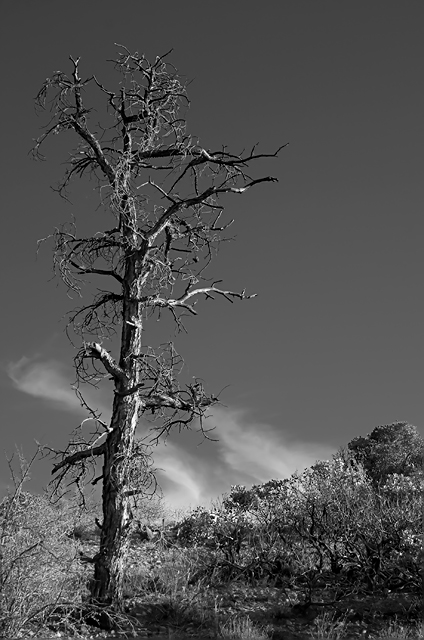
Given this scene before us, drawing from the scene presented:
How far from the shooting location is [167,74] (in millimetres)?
15078

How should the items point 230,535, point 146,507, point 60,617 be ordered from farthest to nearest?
point 230,535
point 146,507
point 60,617

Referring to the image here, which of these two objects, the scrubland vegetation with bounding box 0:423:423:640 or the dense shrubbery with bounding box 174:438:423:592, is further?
the dense shrubbery with bounding box 174:438:423:592

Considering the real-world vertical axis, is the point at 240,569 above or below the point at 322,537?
below

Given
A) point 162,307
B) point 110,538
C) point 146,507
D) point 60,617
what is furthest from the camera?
point 162,307

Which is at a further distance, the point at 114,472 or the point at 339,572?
the point at 339,572

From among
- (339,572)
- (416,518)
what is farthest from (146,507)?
(416,518)

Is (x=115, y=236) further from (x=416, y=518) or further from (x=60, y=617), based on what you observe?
(x=416, y=518)

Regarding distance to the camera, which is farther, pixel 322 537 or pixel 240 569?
pixel 322 537

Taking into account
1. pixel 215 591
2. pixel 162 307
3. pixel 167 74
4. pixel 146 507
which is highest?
pixel 167 74

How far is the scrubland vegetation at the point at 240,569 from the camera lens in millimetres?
9719

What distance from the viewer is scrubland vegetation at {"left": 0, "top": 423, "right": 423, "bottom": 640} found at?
31.9 feet

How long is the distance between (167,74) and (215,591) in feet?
34.7

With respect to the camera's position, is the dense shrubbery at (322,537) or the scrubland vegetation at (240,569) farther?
the dense shrubbery at (322,537)

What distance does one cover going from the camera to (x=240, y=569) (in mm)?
14125
